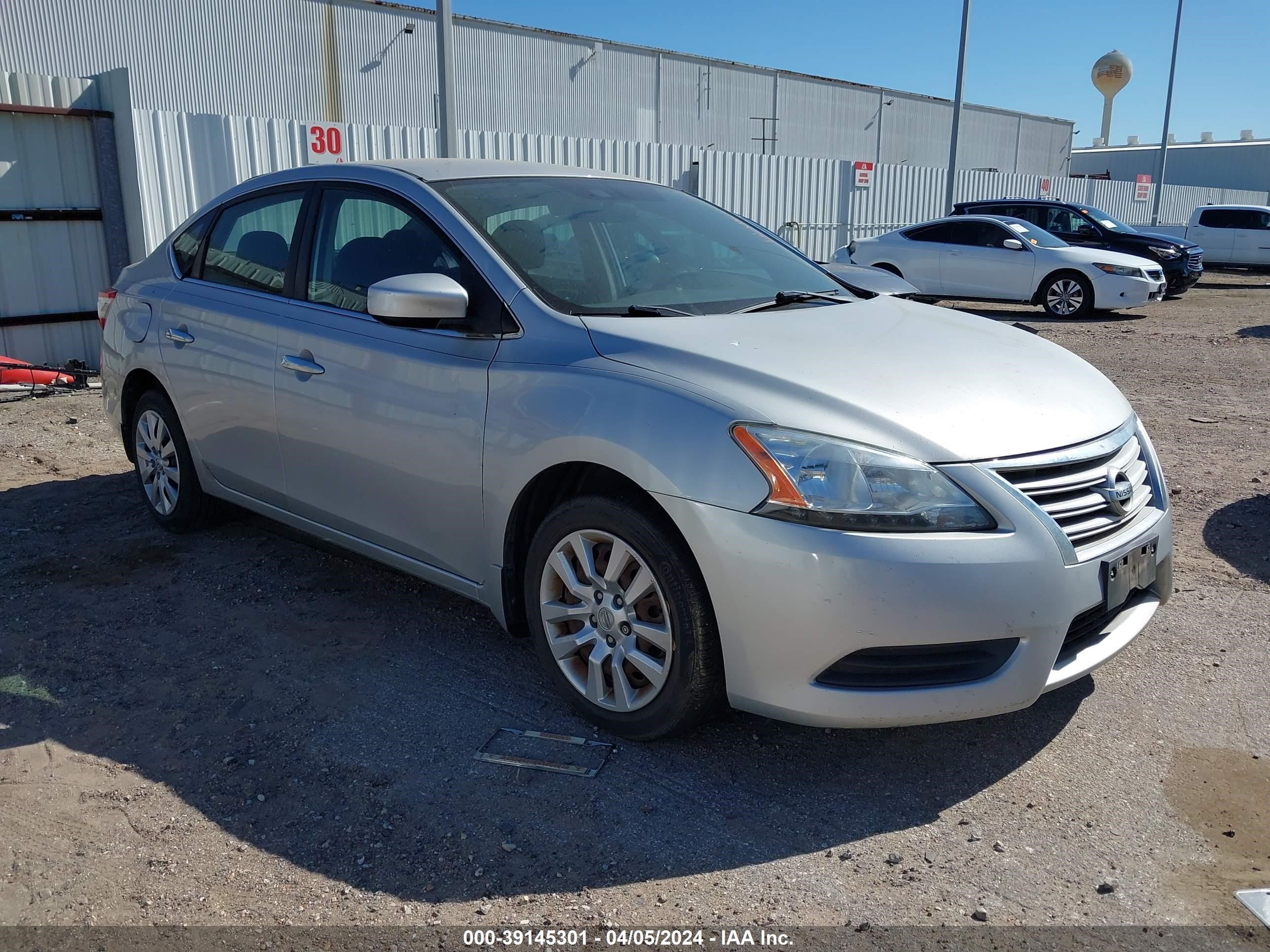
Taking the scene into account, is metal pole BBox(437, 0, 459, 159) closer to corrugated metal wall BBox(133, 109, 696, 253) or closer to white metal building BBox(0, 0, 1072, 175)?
corrugated metal wall BBox(133, 109, 696, 253)

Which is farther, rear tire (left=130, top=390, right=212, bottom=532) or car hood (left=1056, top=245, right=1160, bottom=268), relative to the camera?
car hood (left=1056, top=245, right=1160, bottom=268)

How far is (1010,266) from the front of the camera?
16.1m

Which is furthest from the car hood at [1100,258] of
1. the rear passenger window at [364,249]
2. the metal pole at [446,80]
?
the rear passenger window at [364,249]

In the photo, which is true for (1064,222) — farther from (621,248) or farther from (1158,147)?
(1158,147)

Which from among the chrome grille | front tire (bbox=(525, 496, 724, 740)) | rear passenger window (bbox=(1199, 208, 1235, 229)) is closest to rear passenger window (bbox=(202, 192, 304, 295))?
front tire (bbox=(525, 496, 724, 740))

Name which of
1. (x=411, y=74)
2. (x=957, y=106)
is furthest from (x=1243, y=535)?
(x=411, y=74)

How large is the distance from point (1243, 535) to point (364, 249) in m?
4.38

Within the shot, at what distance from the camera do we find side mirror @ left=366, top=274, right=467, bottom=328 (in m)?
3.39

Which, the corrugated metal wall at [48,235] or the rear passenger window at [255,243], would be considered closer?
the rear passenger window at [255,243]

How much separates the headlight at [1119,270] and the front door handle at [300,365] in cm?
1426

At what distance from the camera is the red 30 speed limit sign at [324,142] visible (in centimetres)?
1095

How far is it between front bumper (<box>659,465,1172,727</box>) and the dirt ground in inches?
13.7

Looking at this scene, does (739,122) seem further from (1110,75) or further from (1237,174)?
(1110,75)

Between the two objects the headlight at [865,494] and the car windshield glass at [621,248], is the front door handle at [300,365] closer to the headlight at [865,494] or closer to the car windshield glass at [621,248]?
the car windshield glass at [621,248]
